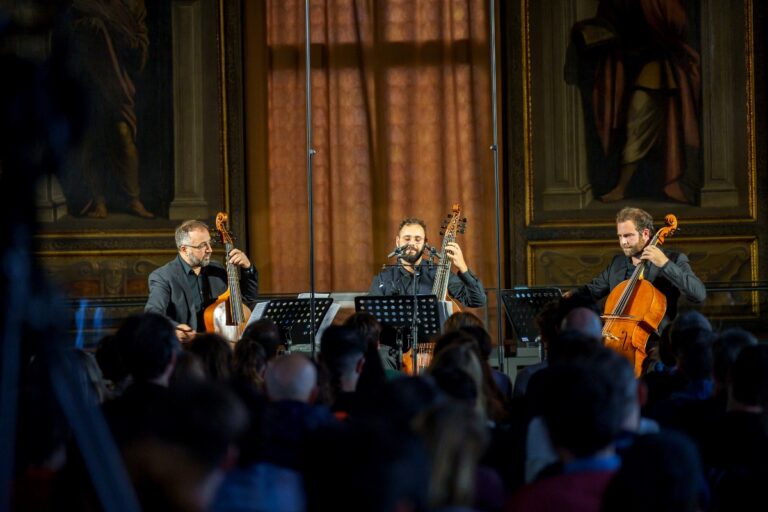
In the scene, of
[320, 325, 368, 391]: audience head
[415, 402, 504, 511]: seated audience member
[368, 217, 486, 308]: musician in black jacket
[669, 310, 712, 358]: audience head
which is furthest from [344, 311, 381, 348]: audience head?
[415, 402, 504, 511]: seated audience member

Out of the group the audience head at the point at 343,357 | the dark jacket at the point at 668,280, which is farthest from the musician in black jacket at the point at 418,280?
the audience head at the point at 343,357

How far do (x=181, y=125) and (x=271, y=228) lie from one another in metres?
1.34

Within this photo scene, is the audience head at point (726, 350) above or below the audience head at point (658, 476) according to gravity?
above

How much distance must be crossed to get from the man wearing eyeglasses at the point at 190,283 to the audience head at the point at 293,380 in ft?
14.5

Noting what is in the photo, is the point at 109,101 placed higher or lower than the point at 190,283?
higher

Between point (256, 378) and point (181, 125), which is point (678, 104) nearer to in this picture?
point (181, 125)

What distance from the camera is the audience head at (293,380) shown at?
11.2ft

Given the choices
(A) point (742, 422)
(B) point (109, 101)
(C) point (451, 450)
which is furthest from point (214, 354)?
(B) point (109, 101)

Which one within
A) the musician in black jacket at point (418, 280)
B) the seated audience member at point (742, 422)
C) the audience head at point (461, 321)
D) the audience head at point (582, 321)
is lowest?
the seated audience member at point (742, 422)

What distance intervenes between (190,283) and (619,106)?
184 inches

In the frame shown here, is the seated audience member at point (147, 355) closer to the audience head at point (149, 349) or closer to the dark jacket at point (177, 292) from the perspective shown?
the audience head at point (149, 349)

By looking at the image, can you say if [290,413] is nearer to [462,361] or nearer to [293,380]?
[293,380]

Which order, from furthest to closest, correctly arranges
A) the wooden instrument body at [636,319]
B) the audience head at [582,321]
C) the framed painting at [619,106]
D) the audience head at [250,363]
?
the framed painting at [619,106], the wooden instrument body at [636,319], the audience head at [582,321], the audience head at [250,363]

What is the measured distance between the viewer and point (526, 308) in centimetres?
694
